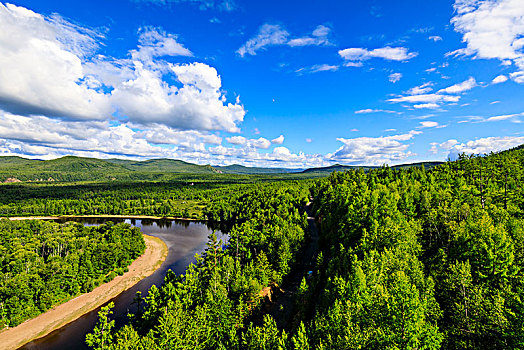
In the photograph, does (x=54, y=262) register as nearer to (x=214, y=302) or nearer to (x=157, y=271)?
(x=157, y=271)

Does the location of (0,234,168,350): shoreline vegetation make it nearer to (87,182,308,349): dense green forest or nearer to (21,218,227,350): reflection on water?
(21,218,227,350): reflection on water

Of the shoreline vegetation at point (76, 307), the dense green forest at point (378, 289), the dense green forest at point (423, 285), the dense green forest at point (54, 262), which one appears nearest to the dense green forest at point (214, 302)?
the dense green forest at point (378, 289)

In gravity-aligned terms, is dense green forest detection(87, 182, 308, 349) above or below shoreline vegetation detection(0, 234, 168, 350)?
above

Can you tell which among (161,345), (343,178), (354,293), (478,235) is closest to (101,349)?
(161,345)

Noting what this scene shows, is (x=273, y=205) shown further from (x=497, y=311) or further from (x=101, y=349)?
(x=497, y=311)

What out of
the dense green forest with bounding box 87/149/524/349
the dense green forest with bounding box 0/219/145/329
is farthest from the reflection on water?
the dense green forest with bounding box 87/149/524/349

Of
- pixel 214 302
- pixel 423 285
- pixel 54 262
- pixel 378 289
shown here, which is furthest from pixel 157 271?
pixel 423 285

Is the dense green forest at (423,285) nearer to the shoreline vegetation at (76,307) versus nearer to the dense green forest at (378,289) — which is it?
the dense green forest at (378,289)
